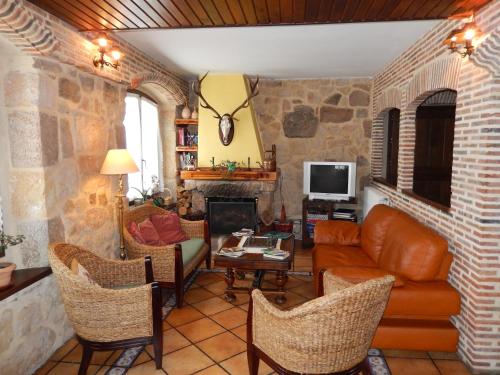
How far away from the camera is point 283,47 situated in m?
3.95

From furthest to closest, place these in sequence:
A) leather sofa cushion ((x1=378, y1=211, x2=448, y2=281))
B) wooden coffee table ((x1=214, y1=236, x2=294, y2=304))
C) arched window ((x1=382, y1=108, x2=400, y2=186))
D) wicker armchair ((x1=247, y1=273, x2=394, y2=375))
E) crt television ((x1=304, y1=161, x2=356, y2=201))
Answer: arched window ((x1=382, y1=108, x2=400, y2=186)) → crt television ((x1=304, y1=161, x2=356, y2=201)) → wooden coffee table ((x1=214, y1=236, x2=294, y2=304)) → leather sofa cushion ((x1=378, y1=211, x2=448, y2=281)) → wicker armchair ((x1=247, y1=273, x2=394, y2=375))

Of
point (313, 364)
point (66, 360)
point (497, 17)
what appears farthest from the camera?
point (66, 360)

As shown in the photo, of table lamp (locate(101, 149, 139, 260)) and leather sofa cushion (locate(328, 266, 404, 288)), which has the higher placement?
table lamp (locate(101, 149, 139, 260))

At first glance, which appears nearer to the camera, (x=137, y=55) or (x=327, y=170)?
(x=137, y=55)

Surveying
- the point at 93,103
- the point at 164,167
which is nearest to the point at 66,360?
the point at 93,103

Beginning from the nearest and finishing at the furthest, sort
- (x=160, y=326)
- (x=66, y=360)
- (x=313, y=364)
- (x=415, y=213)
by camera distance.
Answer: (x=313, y=364)
(x=160, y=326)
(x=66, y=360)
(x=415, y=213)

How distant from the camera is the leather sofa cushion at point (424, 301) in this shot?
2539 mm

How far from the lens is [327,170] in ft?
18.0

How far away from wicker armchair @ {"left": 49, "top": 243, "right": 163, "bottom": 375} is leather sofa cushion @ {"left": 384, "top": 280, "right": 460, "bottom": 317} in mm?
1687

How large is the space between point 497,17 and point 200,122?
4.11 metres

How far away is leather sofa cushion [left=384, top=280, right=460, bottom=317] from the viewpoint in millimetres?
2539

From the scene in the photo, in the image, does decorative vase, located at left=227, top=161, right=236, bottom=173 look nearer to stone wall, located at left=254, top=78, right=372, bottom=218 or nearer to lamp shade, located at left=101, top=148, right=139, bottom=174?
stone wall, located at left=254, top=78, right=372, bottom=218

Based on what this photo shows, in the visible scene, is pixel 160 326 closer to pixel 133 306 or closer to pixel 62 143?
pixel 133 306

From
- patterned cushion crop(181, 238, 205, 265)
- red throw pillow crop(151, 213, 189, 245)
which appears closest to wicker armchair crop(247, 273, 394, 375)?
patterned cushion crop(181, 238, 205, 265)
